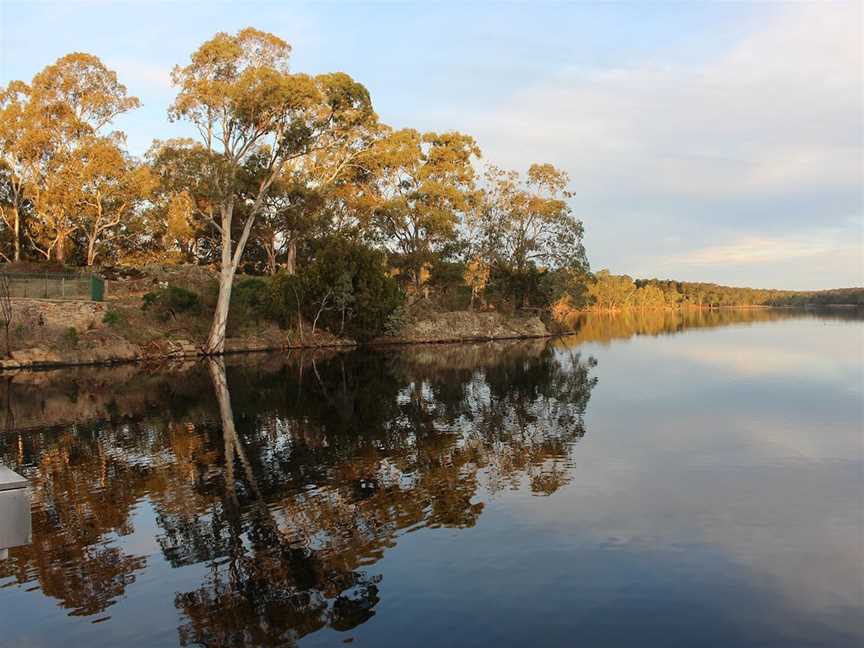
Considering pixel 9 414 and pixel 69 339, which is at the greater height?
pixel 69 339

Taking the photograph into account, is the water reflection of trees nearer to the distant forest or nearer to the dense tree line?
the dense tree line

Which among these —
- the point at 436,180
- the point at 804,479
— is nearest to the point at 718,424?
the point at 804,479

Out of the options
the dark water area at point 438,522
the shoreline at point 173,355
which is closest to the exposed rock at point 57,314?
the shoreline at point 173,355

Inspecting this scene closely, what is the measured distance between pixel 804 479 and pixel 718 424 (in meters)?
5.25

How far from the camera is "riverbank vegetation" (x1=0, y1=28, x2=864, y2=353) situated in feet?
117

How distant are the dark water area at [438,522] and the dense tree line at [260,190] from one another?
20.0 meters

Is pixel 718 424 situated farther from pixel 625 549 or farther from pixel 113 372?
pixel 113 372

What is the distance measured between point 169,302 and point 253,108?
13036mm

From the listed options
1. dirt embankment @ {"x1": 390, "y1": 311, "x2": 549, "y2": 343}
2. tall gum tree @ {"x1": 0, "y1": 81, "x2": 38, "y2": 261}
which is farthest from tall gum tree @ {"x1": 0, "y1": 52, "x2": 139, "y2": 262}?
dirt embankment @ {"x1": 390, "y1": 311, "x2": 549, "y2": 343}

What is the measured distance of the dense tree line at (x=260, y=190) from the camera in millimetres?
35312

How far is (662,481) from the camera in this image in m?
11.5

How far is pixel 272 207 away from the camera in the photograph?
4466 centimetres

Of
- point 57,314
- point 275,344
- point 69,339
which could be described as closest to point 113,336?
point 69,339

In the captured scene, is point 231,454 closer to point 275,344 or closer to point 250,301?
point 275,344
